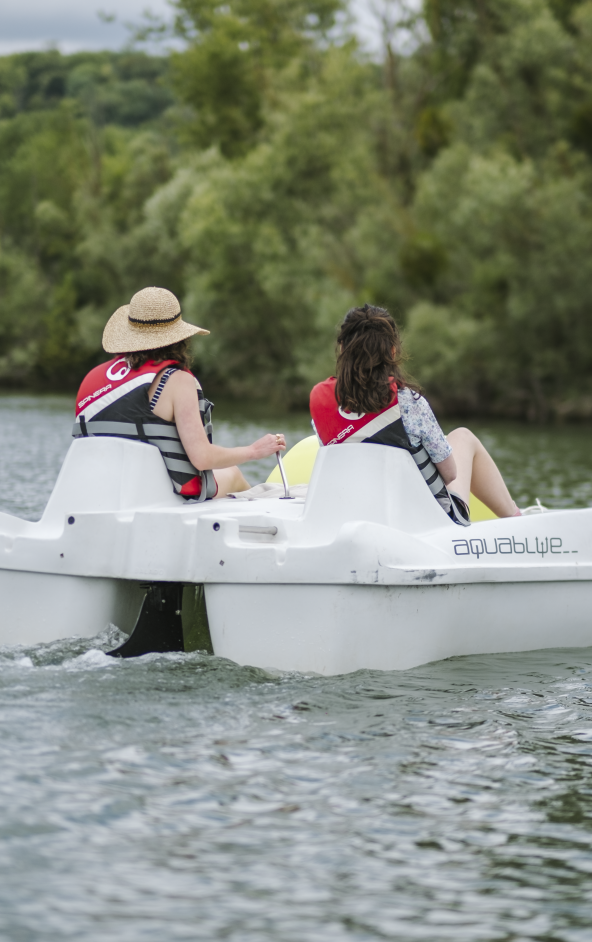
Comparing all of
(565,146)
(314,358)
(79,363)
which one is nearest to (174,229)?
(79,363)

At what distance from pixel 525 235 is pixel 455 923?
2346cm

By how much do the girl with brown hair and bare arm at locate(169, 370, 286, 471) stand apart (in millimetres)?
280

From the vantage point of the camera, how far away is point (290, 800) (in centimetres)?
315

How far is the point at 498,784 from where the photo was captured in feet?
11.0

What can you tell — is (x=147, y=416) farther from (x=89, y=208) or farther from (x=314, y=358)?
(x=89, y=208)

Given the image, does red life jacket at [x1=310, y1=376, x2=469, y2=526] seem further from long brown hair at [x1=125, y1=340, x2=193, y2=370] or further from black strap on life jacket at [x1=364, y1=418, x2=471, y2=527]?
long brown hair at [x1=125, y1=340, x2=193, y2=370]

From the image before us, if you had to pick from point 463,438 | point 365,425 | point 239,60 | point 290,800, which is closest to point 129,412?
point 365,425

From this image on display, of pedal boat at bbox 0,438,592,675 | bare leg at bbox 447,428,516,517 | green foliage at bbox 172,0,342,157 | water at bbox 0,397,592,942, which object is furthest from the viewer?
green foliage at bbox 172,0,342,157

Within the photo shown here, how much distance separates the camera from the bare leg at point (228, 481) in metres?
5.11

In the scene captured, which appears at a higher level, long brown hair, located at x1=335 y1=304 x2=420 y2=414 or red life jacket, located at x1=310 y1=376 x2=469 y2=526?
long brown hair, located at x1=335 y1=304 x2=420 y2=414

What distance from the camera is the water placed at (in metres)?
2.58

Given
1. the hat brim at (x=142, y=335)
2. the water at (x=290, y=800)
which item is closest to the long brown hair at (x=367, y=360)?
the hat brim at (x=142, y=335)

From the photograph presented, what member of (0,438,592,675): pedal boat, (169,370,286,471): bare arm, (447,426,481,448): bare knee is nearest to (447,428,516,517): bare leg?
(447,426,481,448): bare knee

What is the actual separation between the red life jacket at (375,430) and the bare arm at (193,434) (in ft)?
0.75
